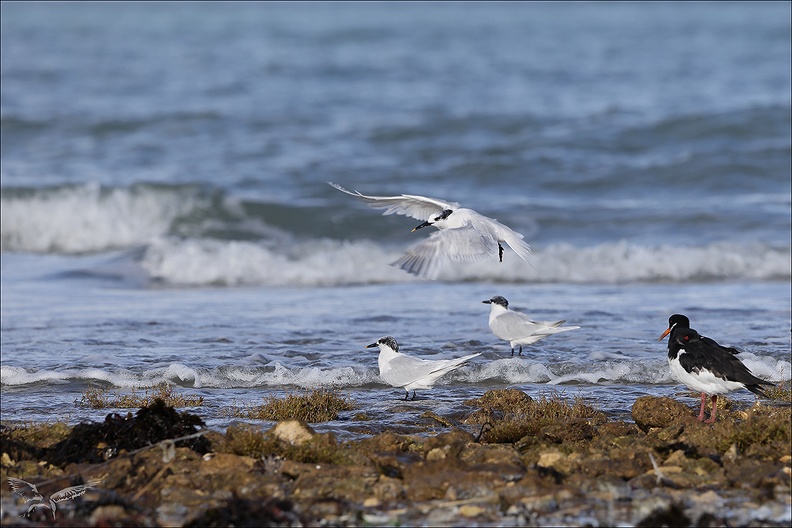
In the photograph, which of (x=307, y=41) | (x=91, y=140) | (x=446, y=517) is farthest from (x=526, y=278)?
(x=307, y=41)

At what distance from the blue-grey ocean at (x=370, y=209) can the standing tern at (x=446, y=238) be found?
0.45m

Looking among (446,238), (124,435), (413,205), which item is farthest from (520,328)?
(124,435)

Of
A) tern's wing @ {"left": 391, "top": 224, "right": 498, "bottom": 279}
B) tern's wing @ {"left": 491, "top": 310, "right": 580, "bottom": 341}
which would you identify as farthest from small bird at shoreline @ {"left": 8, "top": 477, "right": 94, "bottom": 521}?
tern's wing @ {"left": 491, "top": 310, "right": 580, "bottom": 341}

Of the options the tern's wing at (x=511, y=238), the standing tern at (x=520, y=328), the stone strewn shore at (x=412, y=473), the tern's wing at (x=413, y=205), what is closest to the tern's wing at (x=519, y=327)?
the standing tern at (x=520, y=328)

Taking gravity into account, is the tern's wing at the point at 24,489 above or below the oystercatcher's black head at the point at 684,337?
below

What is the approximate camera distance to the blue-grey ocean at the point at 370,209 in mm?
9430

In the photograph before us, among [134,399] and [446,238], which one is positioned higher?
[446,238]

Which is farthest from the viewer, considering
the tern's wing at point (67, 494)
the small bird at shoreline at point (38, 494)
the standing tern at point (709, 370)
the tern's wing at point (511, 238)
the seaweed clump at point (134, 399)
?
the tern's wing at point (511, 238)

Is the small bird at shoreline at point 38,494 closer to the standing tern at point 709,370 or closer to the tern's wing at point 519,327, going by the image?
the standing tern at point 709,370

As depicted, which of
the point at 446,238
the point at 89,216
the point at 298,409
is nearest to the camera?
the point at 298,409

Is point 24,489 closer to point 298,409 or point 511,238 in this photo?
point 298,409

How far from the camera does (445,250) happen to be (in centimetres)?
863

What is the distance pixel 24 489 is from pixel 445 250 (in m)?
4.02

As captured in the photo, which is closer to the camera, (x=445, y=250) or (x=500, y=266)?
(x=445, y=250)
